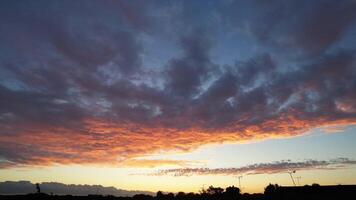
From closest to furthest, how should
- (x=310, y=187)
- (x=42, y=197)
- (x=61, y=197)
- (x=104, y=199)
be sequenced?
(x=310, y=187) → (x=42, y=197) → (x=61, y=197) → (x=104, y=199)

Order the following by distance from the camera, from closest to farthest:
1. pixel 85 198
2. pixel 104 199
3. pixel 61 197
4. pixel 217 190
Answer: pixel 61 197, pixel 85 198, pixel 104 199, pixel 217 190

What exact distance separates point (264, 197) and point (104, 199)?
116 feet

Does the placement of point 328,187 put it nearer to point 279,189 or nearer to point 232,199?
point 279,189

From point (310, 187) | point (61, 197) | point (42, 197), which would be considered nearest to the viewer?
point (310, 187)

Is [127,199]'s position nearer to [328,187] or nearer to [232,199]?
[232,199]

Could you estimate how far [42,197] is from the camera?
58250 mm

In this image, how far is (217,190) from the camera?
485ft

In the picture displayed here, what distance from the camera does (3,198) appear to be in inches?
2151

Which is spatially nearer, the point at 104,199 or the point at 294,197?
the point at 294,197

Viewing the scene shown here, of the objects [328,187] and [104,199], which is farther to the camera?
[104,199]

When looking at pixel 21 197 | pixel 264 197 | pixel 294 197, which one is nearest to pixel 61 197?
pixel 21 197

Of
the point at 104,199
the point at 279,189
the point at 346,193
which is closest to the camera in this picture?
the point at 346,193

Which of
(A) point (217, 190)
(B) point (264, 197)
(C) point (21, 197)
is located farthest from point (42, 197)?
(A) point (217, 190)

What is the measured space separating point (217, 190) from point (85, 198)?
9170 centimetres
